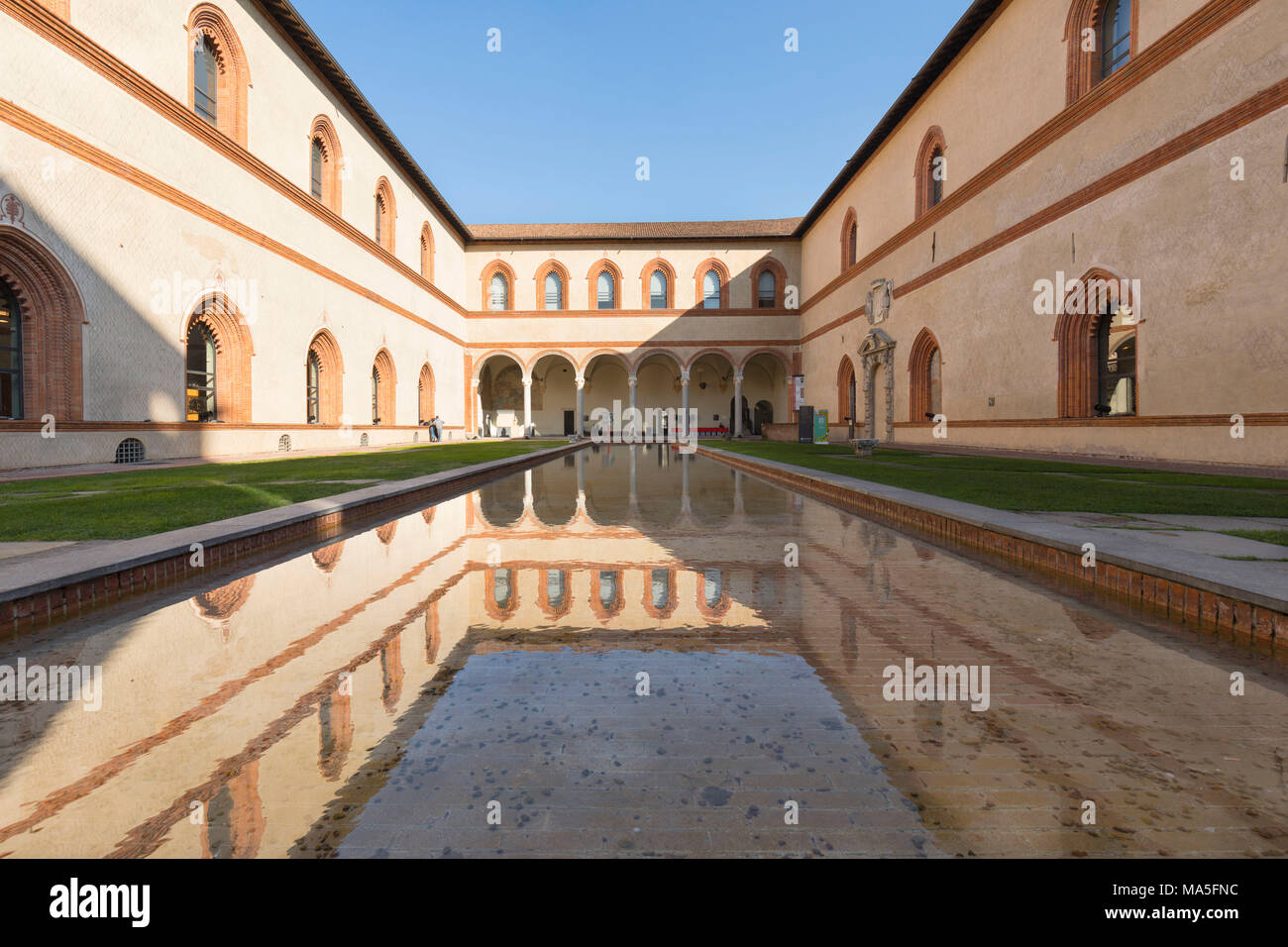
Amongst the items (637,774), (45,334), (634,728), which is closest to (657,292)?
(45,334)

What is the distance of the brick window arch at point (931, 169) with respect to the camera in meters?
19.1

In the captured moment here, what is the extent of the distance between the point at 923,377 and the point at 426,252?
848 inches

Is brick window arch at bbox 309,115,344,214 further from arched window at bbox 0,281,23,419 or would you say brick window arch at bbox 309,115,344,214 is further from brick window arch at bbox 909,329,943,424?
brick window arch at bbox 909,329,943,424

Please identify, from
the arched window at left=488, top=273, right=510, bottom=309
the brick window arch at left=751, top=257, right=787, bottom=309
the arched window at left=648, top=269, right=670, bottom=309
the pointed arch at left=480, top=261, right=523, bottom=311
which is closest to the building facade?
the brick window arch at left=751, top=257, right=787, bottom=309

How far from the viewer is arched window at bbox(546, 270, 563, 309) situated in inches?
1347

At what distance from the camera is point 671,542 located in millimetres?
5629

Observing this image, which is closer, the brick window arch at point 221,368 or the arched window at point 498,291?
the brick window arch at point 221,368

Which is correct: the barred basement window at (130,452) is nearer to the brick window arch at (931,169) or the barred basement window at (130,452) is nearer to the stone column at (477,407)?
the brick window arch at (931,169)

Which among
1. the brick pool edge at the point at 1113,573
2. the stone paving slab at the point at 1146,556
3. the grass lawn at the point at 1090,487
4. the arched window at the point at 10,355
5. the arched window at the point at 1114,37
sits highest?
the arched window at the point at 1114,37

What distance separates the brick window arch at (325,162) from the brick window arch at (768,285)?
20709 mm

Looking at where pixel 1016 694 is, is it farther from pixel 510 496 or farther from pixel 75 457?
pixel 75 457

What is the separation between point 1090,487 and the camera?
770 centimetres

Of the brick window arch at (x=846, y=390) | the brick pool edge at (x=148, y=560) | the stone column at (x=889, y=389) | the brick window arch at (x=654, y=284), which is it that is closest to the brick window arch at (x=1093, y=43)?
the stone column at (x=889, y=389)

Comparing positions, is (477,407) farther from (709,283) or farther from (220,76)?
(220,76)
